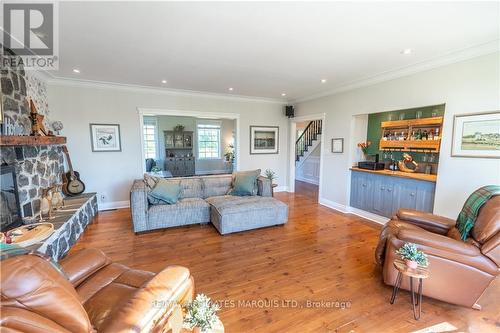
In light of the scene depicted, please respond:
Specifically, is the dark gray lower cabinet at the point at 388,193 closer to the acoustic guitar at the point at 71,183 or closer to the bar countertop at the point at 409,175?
the bar countertop at the point at 409,175

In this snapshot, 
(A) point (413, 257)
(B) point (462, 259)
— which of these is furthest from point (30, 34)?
(B) point (462, 259)

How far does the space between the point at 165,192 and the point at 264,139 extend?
3.34 metres

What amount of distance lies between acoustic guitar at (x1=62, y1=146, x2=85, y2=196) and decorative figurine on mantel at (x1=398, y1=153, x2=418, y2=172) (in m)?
5.94

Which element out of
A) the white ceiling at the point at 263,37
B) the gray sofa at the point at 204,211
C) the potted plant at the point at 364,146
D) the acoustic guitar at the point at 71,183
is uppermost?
the white ceiling at the point at 263,37

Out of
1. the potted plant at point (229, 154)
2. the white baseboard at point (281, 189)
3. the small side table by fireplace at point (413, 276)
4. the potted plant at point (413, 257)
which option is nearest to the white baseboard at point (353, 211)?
the white baseboard at point (281, 189)

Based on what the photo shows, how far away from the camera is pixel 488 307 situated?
6.59 ft

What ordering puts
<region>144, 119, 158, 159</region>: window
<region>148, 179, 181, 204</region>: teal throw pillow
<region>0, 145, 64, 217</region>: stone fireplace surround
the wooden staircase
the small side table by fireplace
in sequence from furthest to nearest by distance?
<region>144, 119, 158, 159</region>: window
the wooden staircase
<region>148, 179, 181, 204</region>: teal throw pillow
<region>0, 145, 64, 217</region>: stone fireplace surround
the small side table by fireplace

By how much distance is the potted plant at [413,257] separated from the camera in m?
1.83

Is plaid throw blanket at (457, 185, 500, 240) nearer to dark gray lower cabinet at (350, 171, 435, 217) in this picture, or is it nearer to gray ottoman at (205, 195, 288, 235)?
dark gray lower cabinet at (350, 171, 435, 217)

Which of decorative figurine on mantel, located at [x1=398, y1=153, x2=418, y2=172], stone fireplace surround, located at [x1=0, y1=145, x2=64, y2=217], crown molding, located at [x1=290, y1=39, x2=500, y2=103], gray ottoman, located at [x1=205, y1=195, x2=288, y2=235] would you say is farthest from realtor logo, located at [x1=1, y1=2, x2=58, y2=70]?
decorative figurine on mantel, located at [x1=398, y1=153, x2=418, y2=172]

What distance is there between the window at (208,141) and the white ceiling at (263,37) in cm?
578

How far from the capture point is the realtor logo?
78.2 inches

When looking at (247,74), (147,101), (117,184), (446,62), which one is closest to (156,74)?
(147,101)

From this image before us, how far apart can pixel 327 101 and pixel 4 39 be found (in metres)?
5.18
